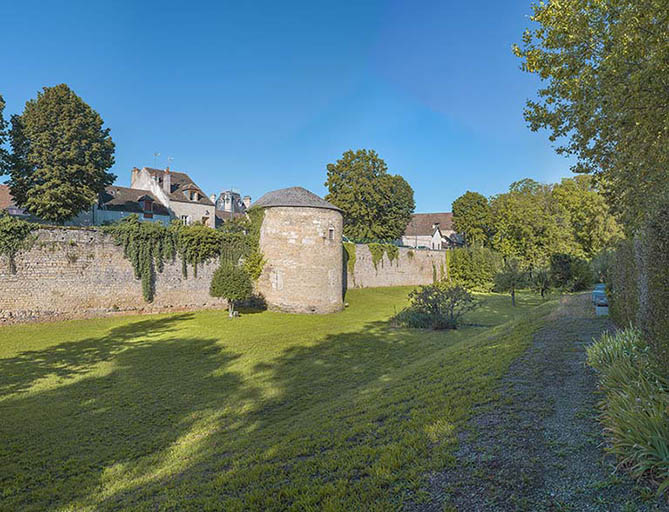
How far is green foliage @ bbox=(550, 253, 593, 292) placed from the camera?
27422mm

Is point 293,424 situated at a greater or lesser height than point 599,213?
lesser

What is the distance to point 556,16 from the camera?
972 cm

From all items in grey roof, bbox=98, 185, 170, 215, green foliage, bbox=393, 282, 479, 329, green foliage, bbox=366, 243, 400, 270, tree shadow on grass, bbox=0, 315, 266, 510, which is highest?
grey roof, bbox=98, 185, 170, 215

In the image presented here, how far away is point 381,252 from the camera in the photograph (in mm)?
31938

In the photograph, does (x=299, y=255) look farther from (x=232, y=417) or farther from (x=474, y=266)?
(x=474, y=266)

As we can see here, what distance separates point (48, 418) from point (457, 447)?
23.2ft

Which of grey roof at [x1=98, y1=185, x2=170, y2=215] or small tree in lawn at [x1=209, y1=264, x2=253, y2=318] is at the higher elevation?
grey roof at [x1=98, y1=185, x2=170, y2=215]

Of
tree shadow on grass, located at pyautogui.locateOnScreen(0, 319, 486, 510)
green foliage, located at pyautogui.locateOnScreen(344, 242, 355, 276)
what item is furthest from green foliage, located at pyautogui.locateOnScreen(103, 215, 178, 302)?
green foliage, located at pyautogui.locateOnScreen(344, 242, 355, 276)

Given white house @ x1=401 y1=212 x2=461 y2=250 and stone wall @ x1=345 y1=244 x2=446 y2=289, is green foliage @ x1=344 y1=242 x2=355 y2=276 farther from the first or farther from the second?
white house @ x1=401 y1=212 x2=461 y2=250

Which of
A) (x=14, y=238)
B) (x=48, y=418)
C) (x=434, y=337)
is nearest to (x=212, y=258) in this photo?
(x=14, y=238)

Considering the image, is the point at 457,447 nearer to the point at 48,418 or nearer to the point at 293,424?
the point at 293,424

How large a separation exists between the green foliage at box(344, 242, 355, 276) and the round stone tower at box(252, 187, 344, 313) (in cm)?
745

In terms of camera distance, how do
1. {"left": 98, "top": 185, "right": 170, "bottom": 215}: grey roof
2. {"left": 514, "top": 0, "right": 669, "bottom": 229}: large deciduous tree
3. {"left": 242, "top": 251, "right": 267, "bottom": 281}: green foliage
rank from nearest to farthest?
1. {"left": 514, "top": 0, "right": 669, "bottom": 229}: large deciduous tree
2. {"left": 242, "top": 251, "right": 267, "bottom": 281}: green foliage
3. {"left": 98, "top": 185, "right": 170, "bottom": 215}: grey roof

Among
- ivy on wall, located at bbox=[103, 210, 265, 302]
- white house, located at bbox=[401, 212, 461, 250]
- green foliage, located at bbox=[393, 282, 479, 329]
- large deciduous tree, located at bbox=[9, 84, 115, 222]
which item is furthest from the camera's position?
white house, located at bbox=[401, 212, 461, 250]
